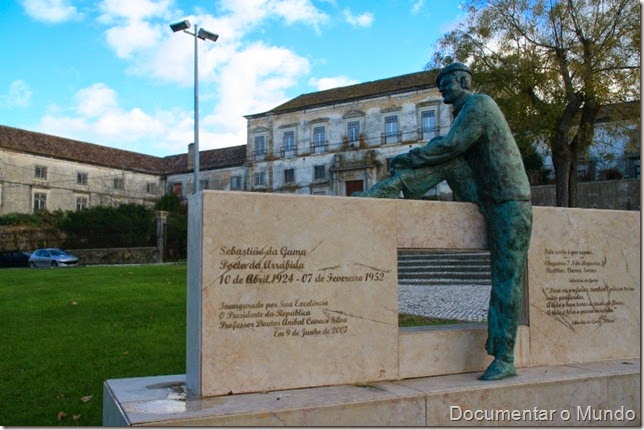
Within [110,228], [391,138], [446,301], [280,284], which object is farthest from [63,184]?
[280,284]

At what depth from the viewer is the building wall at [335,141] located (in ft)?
141

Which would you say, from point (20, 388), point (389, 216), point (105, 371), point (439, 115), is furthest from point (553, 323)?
point (439, 115)

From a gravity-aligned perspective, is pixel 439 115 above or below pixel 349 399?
above

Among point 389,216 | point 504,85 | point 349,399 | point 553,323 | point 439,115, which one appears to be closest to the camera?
point 349,399

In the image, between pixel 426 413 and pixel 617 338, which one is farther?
pixel 617 338

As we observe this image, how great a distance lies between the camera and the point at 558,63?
21531mm

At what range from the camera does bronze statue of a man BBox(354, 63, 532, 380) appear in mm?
4746

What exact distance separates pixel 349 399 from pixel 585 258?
117 inches

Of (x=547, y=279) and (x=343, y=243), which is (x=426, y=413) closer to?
(x=343, y=243)

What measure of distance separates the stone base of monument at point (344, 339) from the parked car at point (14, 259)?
32.3 metres

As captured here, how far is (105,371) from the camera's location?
6.67 meters

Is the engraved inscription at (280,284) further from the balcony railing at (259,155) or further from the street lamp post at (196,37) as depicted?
the balcony railing at (259,155)

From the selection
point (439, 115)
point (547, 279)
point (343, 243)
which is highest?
point (439, 115)

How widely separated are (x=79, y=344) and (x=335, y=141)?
39.5 m
